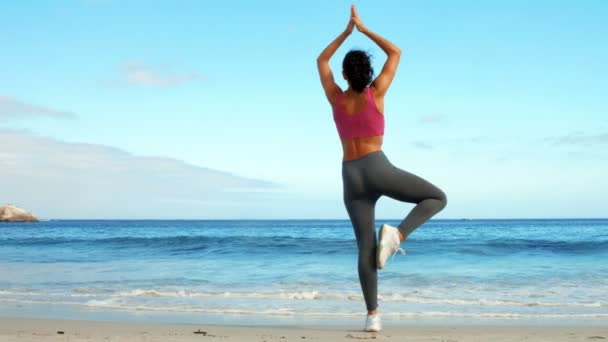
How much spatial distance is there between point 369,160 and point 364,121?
10.4 inches

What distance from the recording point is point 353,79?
435cm

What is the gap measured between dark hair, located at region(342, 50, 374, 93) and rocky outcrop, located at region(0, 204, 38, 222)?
7676 cm

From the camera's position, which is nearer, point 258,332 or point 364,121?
point 364,121

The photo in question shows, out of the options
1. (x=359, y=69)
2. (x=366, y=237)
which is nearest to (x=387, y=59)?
(x=359, y=69)

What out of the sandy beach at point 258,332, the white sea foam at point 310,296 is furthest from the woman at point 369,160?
the white sea foam at point 310,296

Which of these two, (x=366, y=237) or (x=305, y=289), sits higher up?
(x=366, y=237)

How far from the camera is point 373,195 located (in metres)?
4.42

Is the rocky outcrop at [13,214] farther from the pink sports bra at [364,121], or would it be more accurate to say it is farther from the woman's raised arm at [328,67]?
the pink sports bra at [364,121]

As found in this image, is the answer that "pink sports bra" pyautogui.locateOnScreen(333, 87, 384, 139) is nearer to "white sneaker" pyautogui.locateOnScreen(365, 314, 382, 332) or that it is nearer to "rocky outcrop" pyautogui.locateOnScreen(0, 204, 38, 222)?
"white sneaker" pyautogui.locateOnScreen(365, 314, 382, 332)

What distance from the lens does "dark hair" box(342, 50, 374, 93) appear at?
4332mm

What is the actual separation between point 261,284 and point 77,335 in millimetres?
5296

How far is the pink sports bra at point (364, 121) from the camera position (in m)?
4.31

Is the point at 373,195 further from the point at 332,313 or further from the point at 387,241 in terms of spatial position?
the point at 332,313

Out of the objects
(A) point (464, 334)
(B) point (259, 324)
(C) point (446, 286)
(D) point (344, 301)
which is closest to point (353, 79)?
(A) point (464, 334)
